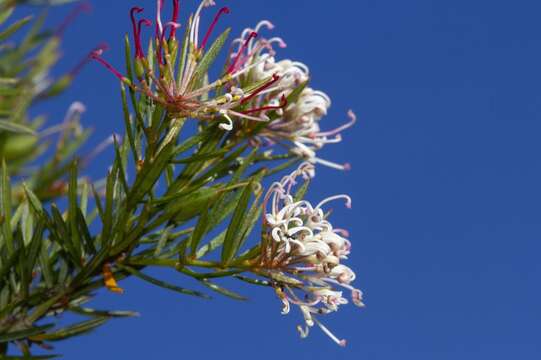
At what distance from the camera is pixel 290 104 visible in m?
0.91

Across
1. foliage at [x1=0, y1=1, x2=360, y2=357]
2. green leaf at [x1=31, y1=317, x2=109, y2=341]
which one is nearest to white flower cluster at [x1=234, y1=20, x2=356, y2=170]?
foliage at [x1=0, y1=1, x2=360, y2=357]

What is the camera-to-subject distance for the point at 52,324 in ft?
2.73

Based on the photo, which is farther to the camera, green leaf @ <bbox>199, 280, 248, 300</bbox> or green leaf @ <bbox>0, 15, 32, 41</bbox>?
green leaf @ <bbox>0, 15, 32, 41</bbox>

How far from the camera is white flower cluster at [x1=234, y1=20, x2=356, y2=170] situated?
90cm

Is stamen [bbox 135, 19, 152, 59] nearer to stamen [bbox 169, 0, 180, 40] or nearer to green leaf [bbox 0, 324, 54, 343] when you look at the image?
stamen [bbox 169, 0, 180, 40]

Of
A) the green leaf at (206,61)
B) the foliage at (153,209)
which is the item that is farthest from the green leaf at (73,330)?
the green leaf at (206,61)

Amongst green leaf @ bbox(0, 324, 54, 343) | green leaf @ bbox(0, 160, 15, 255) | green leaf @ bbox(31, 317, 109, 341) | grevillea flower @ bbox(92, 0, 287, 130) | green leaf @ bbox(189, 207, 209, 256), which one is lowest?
green leaf @ bbox(0, 324, 54, 343)

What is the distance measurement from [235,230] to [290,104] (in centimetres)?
20

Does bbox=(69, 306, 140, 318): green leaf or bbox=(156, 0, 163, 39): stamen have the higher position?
bbox=(156, 0, 163, 39): stamen

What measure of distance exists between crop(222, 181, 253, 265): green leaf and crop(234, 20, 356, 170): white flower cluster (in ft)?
0.45

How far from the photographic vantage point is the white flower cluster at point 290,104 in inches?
35.4

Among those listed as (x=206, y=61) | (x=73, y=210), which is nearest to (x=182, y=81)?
(x=206, y=61)

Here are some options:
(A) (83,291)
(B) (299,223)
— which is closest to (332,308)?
(B) (299,223)

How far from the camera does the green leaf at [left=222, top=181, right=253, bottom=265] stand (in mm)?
773
